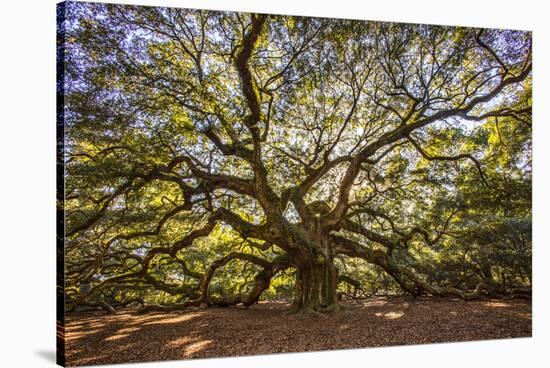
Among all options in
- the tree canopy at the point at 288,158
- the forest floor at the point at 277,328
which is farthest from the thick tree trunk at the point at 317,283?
the forest floor at the point at 277,328

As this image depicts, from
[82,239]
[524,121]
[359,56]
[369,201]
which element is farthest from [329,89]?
[82,239]

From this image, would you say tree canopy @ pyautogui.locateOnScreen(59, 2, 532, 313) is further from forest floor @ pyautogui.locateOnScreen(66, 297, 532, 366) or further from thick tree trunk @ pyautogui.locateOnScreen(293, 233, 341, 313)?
forest floor @ pyautogui.locateOnScreen(66, 297, 532, 366)

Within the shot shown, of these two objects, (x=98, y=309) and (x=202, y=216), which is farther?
(x=202, y=216)

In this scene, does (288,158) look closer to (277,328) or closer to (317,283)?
(317,283)

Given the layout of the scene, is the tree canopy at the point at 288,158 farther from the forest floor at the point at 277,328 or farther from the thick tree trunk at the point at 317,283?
the forest floor at the point at 277,328

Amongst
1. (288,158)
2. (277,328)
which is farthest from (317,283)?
(288,158)

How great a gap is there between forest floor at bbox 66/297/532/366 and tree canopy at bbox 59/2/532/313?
0.65ft

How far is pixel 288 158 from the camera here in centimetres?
795

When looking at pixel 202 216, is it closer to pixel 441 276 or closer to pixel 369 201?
pixel 369 201

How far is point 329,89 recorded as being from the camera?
7969 mm

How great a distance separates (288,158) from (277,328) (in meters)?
2.11

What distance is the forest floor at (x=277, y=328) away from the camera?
22.3ft

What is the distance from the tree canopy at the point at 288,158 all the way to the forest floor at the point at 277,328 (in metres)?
0.20

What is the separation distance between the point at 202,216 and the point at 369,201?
224cm
